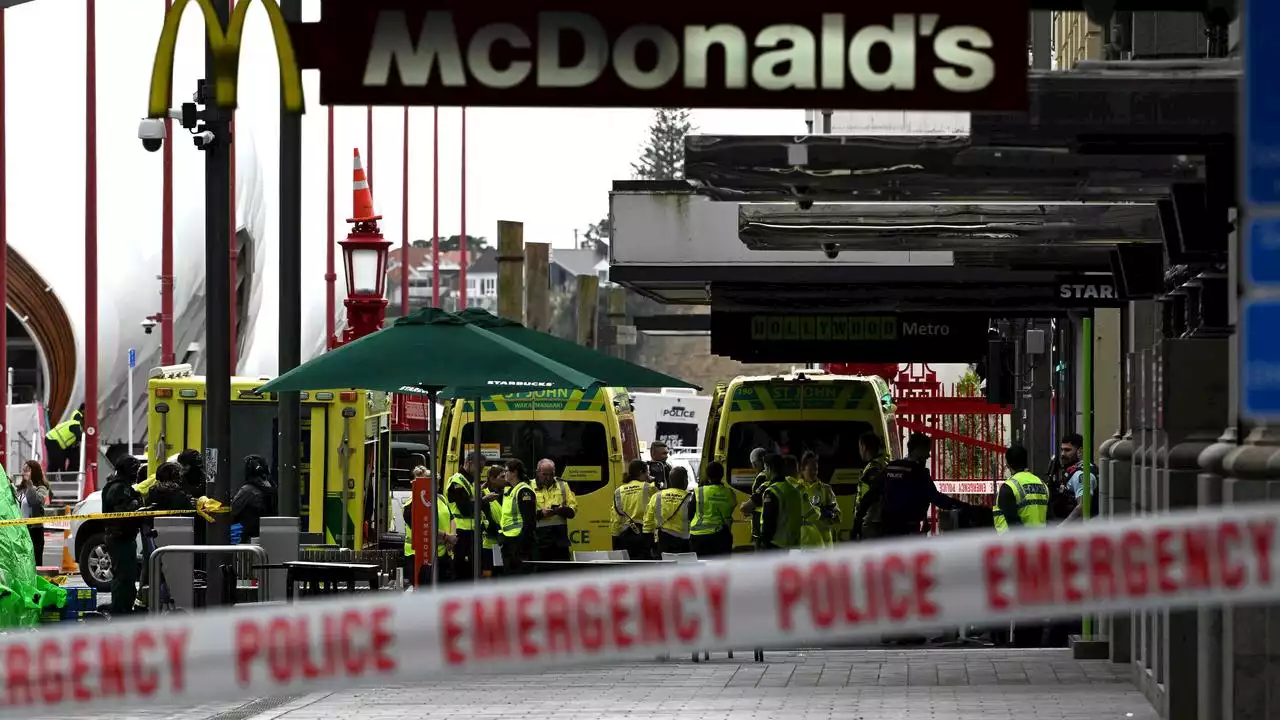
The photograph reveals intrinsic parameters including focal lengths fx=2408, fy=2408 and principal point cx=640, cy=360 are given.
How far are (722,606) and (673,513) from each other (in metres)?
14.7

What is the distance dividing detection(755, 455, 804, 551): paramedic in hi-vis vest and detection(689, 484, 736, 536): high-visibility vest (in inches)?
34.0

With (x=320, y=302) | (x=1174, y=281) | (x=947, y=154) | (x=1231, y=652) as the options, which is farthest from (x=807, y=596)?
(x=320, y=302)

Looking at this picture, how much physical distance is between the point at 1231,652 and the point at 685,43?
4.42 m

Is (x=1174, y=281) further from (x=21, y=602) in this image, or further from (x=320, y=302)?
(x=320, y=302)

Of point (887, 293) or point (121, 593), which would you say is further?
point (887, 293)

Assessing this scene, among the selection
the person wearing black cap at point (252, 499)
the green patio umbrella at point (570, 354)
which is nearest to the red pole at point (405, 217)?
the person wearing black cap at point (252, 499)

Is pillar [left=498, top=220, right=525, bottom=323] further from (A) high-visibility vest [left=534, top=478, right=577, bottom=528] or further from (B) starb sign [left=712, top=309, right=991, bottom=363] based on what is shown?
(A) high-visibility vest [left=534, top=478, right=577, bottom=528]

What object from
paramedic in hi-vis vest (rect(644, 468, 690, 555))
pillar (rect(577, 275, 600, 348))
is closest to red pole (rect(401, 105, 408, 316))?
pillar (rect(577, 275, 600, 348))

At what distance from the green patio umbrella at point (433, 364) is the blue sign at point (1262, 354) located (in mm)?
9195

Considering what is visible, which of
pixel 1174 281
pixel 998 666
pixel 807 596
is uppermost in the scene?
pixel 1174 281

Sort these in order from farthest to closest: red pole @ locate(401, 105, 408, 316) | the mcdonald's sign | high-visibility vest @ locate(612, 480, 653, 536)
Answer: red pole @ locate(401, 105, 408, 316)
high-visibility vest @ locate(612, 480, 653, 536)
the mcdonald's sign

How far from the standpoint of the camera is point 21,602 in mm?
15094

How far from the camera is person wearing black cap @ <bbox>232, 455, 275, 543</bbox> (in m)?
22.4

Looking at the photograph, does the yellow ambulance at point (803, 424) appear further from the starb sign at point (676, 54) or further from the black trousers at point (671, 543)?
the starb sign at point (676, 54)
